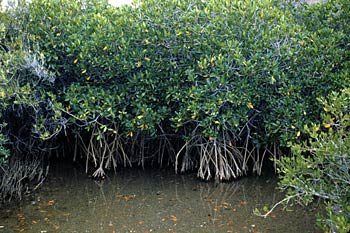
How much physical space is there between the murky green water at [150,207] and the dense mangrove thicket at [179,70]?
→ 372 millimetres

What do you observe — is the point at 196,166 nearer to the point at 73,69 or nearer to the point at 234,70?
the point at 234,70

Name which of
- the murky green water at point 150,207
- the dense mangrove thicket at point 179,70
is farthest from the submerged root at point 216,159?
the murky green water at point 150,207

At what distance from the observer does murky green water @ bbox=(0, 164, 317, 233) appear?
17.4 ft

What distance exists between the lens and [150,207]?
19.2ft

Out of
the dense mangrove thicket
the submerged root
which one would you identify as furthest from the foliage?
the submerged root

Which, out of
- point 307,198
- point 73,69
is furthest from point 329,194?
point 73,69

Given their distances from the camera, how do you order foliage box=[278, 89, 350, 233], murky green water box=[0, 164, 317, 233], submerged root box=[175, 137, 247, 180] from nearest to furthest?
1. foliage box=[278, 89, 350, 233]
2. murky green water box=[0, 164, 317, 233]
3. submerged root box=[175, 137, 247, 180]

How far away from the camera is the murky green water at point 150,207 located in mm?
5289

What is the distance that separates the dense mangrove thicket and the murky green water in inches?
14.6

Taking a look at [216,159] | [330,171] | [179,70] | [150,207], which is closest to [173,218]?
[150,207]

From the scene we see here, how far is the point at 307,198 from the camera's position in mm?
4074

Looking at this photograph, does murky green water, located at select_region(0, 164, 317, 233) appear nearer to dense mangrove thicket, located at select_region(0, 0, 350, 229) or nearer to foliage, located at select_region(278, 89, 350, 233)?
dense mangrove thicket, located at select_region(0, 0, 350, 229)

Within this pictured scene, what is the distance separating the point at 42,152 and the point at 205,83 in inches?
104

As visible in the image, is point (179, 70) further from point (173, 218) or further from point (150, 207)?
point (173, 218)
